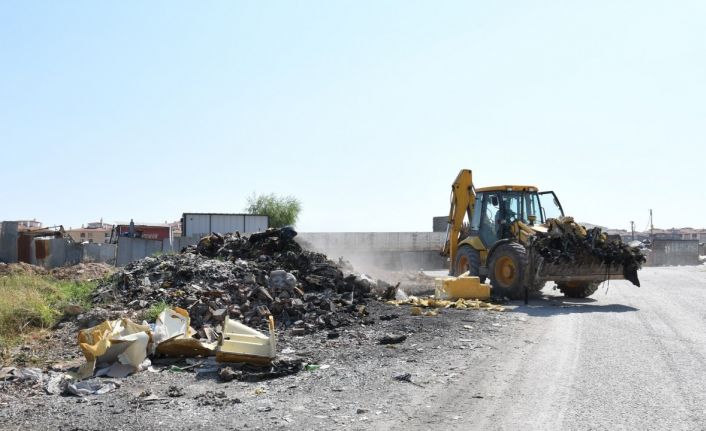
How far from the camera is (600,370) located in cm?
738

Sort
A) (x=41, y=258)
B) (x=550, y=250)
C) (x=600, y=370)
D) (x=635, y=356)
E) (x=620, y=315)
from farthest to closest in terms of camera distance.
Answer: (x=41, y=258) < (x=550, y=250) < (x=620, y=315) < (x=635, y=356) < (x=600, y=370)

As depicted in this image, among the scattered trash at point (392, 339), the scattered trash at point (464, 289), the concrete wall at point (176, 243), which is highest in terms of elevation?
the concrete wall at point (176, 243)

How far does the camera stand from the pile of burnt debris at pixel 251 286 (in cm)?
1058

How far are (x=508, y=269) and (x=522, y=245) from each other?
621 millimetres

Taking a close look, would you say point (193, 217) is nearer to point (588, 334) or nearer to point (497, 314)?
point (497, 314)

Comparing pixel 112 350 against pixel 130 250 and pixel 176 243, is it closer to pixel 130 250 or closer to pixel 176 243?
pixel 130 250

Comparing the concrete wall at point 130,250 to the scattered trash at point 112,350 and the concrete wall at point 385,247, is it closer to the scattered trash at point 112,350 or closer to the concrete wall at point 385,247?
the concrete wall at point 385,247

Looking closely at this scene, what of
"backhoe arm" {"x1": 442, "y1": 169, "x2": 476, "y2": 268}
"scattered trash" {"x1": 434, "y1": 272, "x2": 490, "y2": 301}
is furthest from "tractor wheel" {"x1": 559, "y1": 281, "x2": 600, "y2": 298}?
"backhoe arm" {"x1": 442, "y1": 169, "x2": 476, "y2": 268}

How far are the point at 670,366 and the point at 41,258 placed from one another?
25.4 metres

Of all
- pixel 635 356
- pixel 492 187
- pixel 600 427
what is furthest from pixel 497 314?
pixel 600 427

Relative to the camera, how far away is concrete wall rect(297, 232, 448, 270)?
98.7ft

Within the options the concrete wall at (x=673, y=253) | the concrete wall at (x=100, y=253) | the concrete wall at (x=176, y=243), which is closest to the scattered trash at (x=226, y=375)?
the concrete wall at (x=176, y=243)

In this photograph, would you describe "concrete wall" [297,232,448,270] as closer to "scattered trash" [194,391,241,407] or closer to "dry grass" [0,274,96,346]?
"dry grass" [0,274,96,346]

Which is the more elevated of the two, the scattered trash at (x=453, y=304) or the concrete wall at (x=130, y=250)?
the concrete wall at (x=130, y=250)
